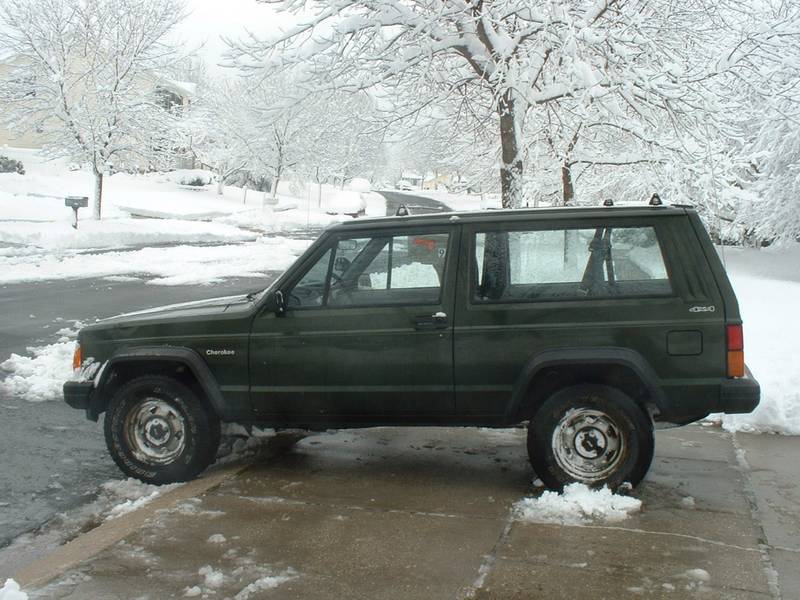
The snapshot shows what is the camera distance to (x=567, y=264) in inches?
210

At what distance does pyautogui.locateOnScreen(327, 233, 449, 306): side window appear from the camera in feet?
18.0

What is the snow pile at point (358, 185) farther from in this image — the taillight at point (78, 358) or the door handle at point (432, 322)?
the door handle at point (432, 322)

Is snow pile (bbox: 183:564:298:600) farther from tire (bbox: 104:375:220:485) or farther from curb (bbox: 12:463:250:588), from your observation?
tire (bbox: 104:375:220:485)

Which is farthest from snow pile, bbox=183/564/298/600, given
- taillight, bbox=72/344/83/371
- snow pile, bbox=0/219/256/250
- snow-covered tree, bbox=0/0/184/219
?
snow-covered tree, bbox=0/0/184/219

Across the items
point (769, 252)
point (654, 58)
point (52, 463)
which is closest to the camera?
point (52, 463)

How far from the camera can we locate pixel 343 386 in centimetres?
541

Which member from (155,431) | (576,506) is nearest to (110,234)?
(155,431)

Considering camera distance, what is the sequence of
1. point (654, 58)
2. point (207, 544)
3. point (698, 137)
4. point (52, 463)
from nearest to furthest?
point (207, 544) < point (52, 463) < point (654, 58) < point (698, 137)

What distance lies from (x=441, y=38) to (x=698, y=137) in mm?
4019

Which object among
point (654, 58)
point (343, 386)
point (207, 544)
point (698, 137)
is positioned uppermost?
point (654, 58)

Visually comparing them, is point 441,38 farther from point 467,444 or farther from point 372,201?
point 372,201

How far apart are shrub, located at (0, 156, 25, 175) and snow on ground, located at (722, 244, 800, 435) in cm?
4675

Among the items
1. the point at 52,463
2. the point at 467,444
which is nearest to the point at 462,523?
the point at 467,444

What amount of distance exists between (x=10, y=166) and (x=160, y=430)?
5355cm
